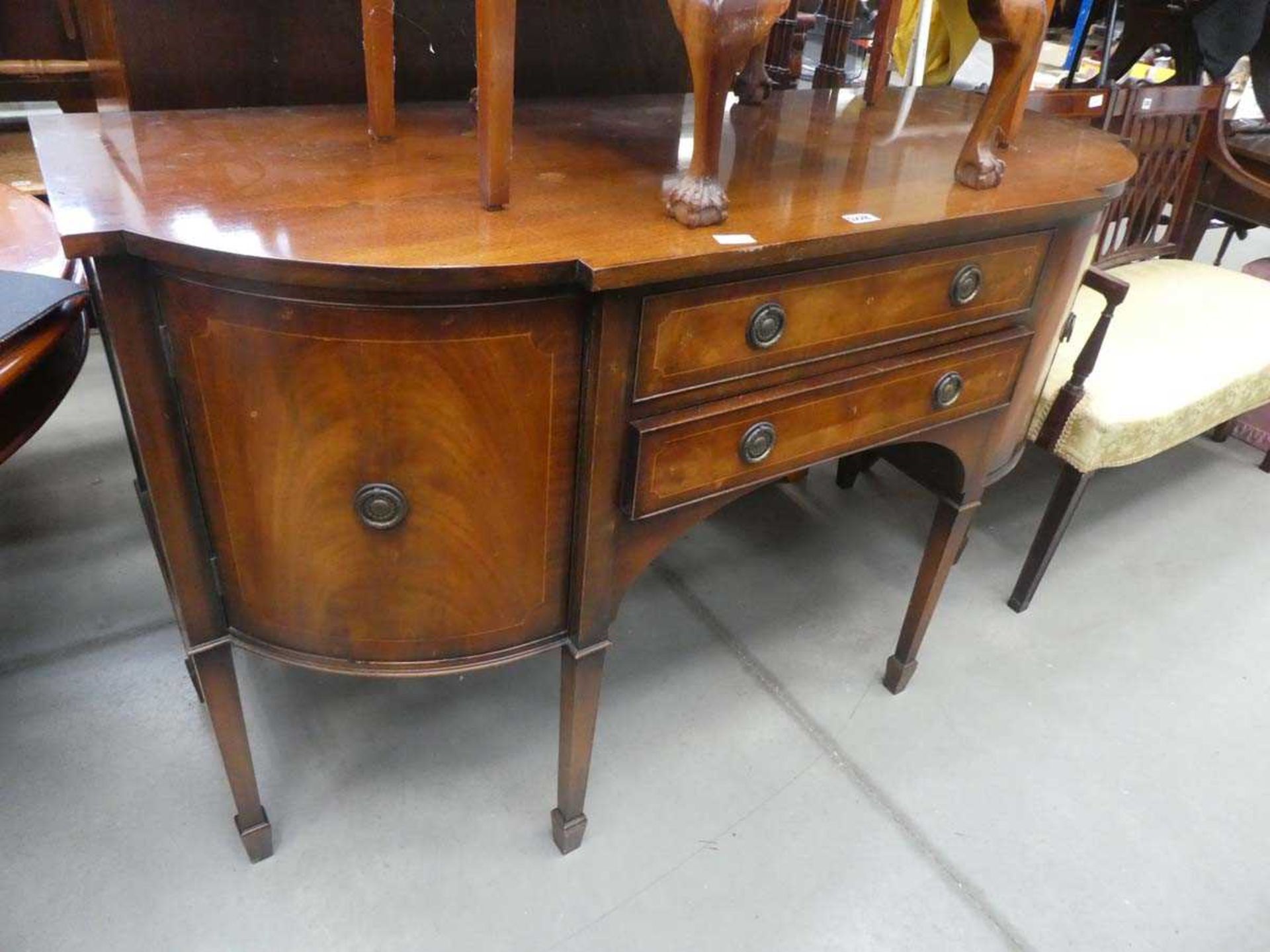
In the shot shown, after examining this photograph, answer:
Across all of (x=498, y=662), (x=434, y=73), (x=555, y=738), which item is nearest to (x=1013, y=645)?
(x=555, y=738)

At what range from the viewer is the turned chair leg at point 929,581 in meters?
1.54

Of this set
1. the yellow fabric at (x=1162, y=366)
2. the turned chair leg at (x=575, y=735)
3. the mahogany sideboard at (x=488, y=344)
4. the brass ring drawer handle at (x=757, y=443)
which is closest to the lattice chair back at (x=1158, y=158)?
the yellow fabric at (x=1162, y=366)

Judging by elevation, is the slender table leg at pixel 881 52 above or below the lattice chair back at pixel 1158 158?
above

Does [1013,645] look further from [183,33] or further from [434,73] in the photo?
[183,33]

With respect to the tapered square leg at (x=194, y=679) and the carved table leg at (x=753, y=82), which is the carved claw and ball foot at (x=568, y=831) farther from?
the carved table leg at (x=753, y=82)

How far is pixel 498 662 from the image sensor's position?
113 cm

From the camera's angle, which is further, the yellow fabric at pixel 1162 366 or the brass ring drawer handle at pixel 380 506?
the yellow fabric at pixel 1162 366

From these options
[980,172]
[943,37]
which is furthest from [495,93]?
[943,37]

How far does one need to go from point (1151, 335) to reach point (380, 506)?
1773mm

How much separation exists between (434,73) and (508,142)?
55 cm

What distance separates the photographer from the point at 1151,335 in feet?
6.52

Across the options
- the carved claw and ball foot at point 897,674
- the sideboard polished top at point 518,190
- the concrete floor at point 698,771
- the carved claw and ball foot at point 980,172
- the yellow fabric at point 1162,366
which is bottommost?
the concrete floor at point 698,771

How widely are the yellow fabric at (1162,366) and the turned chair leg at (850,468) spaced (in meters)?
0.52

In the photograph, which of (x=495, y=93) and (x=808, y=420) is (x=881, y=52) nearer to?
(x=808, y=420)
